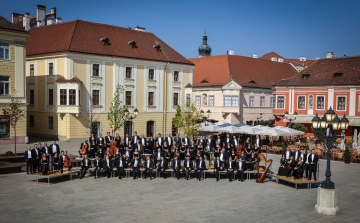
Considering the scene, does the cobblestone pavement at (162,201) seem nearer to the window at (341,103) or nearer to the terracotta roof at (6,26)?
the terracotta roof at (6,26)

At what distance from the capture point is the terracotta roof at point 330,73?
41.2 meters

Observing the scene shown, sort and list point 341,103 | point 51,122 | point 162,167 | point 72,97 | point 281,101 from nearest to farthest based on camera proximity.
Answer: point 162,167 → point 72,97 → point 51,122 → point 341,103 → point 281,101

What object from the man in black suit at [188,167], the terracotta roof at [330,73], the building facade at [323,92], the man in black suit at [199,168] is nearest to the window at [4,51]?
the man in black suit at [188,167]

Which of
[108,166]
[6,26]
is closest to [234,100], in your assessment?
[6,26]

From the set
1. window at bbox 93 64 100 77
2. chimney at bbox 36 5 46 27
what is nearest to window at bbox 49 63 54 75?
window at bbox 93 64 100 77

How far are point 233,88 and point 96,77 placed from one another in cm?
1987

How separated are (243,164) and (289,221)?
676 centimetres

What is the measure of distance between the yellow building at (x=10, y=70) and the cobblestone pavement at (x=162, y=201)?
44.5ft

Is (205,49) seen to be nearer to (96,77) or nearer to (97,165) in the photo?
(96,77)

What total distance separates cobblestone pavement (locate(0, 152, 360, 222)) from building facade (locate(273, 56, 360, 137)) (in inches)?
906

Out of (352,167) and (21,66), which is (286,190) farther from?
(21,66)

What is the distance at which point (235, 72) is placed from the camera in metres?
52.8

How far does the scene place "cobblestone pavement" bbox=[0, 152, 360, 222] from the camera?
1277 cm

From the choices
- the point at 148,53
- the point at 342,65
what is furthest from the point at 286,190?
the point at 342,65
